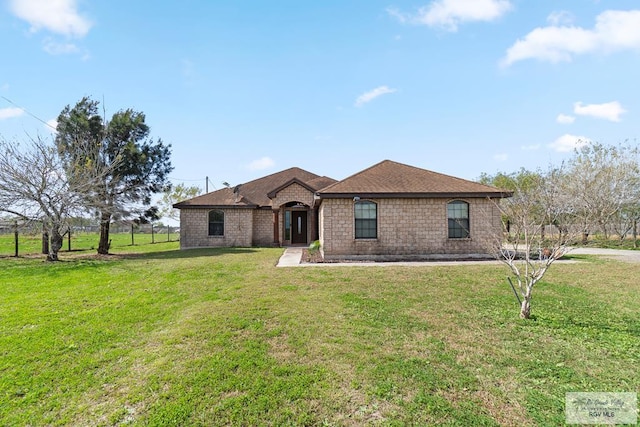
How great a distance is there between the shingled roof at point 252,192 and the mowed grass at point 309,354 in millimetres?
11750

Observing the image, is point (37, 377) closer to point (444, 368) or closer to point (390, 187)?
point (444, 368)

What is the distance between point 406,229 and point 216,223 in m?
12.0

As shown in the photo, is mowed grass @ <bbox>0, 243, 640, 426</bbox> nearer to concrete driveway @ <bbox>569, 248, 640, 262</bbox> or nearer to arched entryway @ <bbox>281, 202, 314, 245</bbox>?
concrete driveway @ <bbox>569, 248, 640, 262</bbox>

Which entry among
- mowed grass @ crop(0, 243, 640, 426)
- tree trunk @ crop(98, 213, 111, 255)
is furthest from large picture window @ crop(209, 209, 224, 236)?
mowed grass @ crop(0, 243, 640, 426)

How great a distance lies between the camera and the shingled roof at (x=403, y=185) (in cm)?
1278

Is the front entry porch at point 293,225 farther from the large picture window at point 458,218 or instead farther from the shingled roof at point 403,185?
the large picture window at point 458,218

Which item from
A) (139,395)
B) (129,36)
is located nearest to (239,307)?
(139,395)

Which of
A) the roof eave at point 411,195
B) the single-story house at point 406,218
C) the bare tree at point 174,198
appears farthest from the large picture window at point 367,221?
the bare tree at point 174,198

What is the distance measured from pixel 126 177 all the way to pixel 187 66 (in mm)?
9537

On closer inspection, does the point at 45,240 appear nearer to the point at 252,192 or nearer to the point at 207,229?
the point at 207,229

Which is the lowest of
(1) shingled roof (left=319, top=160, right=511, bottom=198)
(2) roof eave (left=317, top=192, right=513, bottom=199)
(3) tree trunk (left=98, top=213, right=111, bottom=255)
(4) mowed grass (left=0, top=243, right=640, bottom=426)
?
(4) mowed grass (left=0, top=243, right=640, bottom=426)

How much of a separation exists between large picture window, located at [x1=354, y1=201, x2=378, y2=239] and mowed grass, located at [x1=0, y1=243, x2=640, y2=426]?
5185mm

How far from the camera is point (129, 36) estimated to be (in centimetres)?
1073

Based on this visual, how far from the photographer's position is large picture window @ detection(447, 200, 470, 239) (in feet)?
43.3
